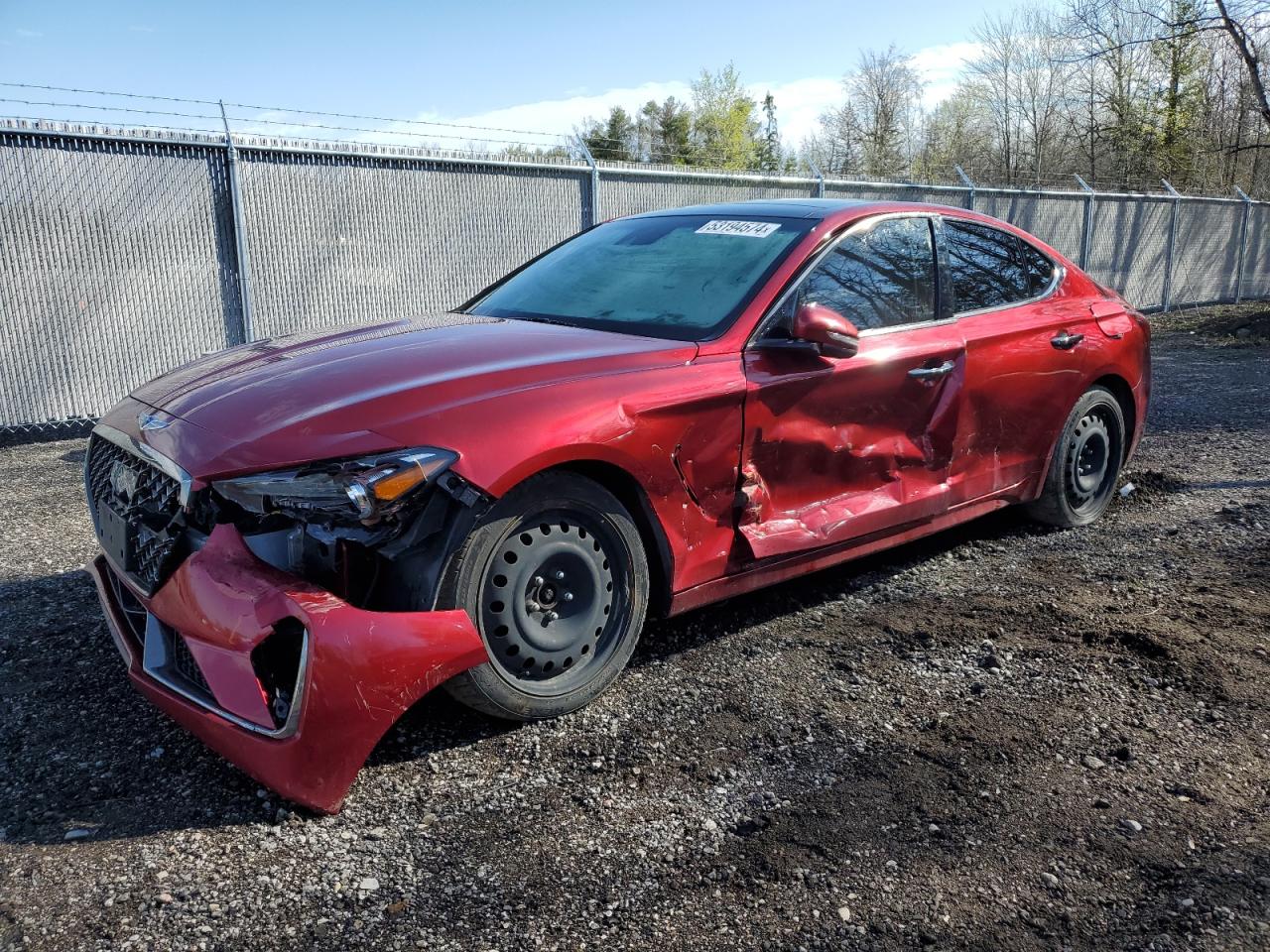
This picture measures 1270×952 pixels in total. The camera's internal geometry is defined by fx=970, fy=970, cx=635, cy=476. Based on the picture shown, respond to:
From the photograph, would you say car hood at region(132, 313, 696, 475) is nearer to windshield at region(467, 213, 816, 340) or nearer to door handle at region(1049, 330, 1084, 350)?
windshield at region(467, 213, 816, 340)

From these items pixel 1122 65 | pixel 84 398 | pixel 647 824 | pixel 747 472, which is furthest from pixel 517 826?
pixel 1122 65

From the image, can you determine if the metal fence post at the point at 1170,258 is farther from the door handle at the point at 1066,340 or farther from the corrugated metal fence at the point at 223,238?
the door handle at the point at 1066,340

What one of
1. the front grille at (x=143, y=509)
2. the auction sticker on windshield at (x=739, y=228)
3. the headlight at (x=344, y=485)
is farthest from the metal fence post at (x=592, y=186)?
the headlight at (x=344, y=485)

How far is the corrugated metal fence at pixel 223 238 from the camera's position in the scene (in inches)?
309

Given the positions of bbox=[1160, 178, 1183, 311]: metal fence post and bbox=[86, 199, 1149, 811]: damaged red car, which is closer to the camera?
bbox=[86, 199, 1149, 811]: damaged red car

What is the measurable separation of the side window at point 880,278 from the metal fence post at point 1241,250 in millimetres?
21684

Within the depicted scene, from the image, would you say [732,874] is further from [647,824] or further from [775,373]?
[775,373]

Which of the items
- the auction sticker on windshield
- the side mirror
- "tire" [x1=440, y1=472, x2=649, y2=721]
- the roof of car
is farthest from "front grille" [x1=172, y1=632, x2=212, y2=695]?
the roof of car

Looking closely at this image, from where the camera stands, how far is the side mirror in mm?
3375

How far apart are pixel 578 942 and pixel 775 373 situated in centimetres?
201

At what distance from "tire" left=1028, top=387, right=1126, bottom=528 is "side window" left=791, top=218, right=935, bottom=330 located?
49.2 inches

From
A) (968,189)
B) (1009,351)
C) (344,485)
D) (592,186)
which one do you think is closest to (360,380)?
(344,485)

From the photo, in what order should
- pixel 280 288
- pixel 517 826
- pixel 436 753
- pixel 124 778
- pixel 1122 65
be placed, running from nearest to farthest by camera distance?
pixel 517 826, pixel 124 778, pixel 436 753, pixel 280 288, pixel 1122 65

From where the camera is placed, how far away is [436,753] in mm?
2883
